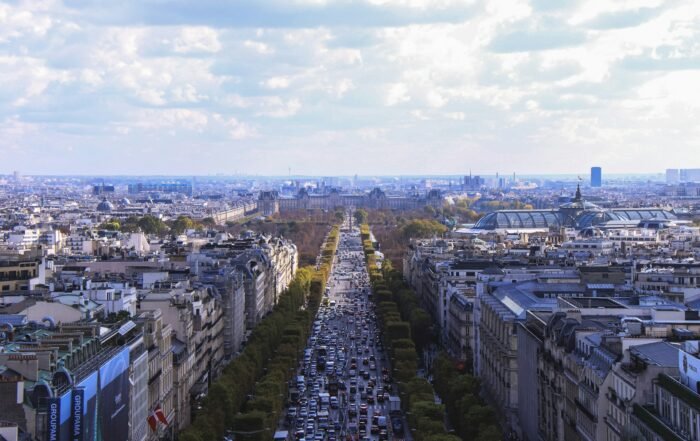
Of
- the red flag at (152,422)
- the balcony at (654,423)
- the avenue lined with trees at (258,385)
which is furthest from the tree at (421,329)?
the balcony at (654,423)

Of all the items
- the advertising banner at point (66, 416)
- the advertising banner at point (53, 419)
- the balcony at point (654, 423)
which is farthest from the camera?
the advertising banner at point (66, 416)

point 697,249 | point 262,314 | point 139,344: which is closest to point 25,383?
point 139,344

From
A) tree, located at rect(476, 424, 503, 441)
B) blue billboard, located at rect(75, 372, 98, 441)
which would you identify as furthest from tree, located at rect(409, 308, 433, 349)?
blue billboard, located at rect(75, 372, 98, 441)

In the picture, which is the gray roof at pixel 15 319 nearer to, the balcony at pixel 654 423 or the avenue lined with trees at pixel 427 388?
the avenue lined with trees at pixel 427 388

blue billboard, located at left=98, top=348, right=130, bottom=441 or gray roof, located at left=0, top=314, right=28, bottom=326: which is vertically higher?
gray roof, located at left=0, top=314, right=28, bottom=326

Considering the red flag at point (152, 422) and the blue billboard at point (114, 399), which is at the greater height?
the blue billboard at point (114, 399)

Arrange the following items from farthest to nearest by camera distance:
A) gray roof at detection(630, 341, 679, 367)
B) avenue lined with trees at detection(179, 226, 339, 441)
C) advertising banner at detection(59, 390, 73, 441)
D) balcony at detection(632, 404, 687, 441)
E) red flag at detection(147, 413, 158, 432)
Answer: avenue lined with trees at detection(179, 226, 339, 441)
red flag at detection(147, 413, 158, 432)
gray roof at detection(630, 341, 679, 367)
advertising banner at detection(59, 390, 73, 441)
balcony at detection(632, 404, 687, 441)

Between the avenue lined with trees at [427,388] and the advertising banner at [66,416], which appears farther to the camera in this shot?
the avenue lined with trees at [427,388]

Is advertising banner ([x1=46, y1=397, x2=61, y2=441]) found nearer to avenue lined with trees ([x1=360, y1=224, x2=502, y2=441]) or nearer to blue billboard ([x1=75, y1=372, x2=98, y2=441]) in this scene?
blue billboard ([x1=75, y1=372, x2=98, y2=441])

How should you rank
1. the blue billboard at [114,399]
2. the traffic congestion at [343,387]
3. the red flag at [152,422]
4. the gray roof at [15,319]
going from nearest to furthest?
the blue billboard at [114,399]
the gray roof at [15,319]
the red flag at [152,422]
the traffic congestion at [343,387]
